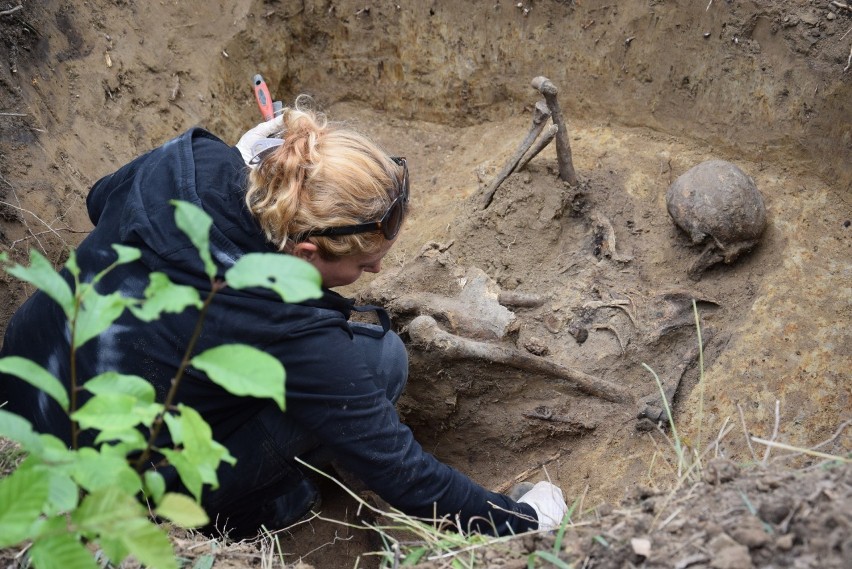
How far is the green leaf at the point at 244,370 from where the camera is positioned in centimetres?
142

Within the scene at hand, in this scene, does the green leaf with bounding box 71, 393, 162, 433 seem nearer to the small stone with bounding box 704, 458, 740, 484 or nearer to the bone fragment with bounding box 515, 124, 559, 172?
the small stone with bounding box 704, 458, 740, 484

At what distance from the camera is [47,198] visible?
4.00 meters

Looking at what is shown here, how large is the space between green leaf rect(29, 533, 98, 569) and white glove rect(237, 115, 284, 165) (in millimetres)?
1684

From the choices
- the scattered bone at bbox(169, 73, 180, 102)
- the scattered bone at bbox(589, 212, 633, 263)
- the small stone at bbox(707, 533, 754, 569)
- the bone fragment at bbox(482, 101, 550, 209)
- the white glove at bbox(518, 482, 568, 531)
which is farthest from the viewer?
the scattered bone at bbox(169, 73, 180, 102)

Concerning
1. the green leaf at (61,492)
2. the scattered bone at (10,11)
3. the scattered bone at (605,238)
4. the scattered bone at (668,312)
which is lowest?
the scattered bone at (668,312)

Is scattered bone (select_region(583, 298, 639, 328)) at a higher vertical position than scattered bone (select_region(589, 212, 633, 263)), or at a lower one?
lower

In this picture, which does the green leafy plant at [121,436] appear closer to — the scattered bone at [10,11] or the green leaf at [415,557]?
the green leaf at [415,557]

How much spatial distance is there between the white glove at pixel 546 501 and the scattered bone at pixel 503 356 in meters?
0.55

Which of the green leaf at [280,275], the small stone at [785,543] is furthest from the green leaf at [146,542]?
the small stone at [785,543]

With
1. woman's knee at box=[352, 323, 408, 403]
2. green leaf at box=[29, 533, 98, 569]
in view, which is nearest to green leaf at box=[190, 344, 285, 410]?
green leaf at box=[29, 533, 98, 569]

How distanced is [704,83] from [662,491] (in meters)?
3.03

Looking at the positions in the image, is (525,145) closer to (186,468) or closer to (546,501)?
(546,501)

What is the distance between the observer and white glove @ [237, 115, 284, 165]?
9.70 feet

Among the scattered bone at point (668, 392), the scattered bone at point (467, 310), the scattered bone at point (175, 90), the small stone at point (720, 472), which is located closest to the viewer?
the small stone at point (720, 472)
